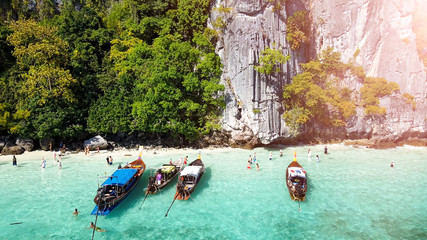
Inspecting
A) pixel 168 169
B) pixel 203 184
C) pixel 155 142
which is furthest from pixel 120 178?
pixel 155 142

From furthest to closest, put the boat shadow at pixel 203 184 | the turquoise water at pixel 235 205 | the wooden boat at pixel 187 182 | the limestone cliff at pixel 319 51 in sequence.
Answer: the limestone cliff at pixel 319 51, the boat shadow at pixel 203 184, the wooden boat at pixel 187 182, the turquoise water at pixel 235 205

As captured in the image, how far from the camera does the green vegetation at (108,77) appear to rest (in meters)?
29.5

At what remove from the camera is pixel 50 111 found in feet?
97.1

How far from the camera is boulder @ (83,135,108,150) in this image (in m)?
31.2

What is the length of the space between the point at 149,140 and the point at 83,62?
48.2 ft

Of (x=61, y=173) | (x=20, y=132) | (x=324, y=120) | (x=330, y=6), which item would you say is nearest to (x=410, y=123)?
(x=324, y=120)

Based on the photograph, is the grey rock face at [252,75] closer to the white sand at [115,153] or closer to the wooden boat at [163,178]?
the white sand at [115,153]

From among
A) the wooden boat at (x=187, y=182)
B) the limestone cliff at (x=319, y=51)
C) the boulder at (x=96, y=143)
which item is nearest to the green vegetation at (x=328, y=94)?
the limestone cliff at (x=319, y=51)

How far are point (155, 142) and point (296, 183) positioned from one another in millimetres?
21813

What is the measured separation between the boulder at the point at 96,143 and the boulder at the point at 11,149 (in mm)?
7451

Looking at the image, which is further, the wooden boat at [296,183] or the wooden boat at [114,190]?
the wooden boat at [296,183]

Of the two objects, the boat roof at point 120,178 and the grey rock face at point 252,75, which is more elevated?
the grey rock face at point 252,75

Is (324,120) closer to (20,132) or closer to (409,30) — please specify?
(409,30)

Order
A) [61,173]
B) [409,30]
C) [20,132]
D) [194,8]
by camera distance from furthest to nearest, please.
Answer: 1. [409,30]
2. [194,8]
3. [20,132]
4. [61,173]
